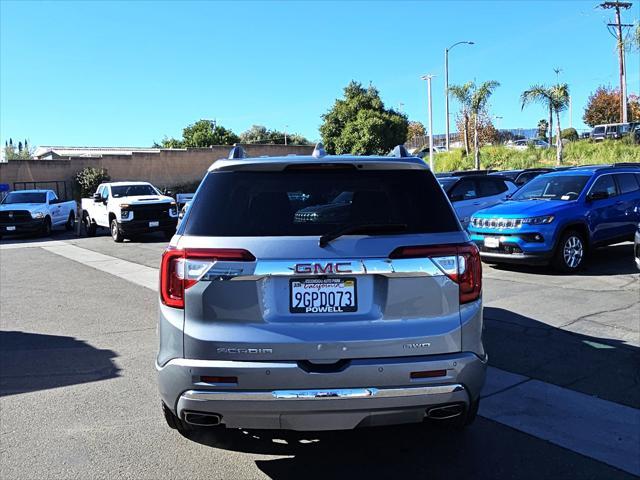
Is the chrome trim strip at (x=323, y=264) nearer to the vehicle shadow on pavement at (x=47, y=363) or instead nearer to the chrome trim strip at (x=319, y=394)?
the chrome trim strip at (x=319, y=394)

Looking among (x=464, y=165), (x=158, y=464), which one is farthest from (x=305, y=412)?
(x=464, y=165)

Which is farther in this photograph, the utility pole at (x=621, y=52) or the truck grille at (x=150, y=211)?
the utility pole at (x=621, y=52)

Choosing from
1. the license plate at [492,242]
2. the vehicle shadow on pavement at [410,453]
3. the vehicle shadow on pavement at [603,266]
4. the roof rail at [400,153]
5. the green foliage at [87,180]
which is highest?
the green foliage at [87,180]

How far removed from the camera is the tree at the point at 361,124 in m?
47.9

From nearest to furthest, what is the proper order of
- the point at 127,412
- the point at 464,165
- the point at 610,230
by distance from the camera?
the point at 127,412, the point at 610,230, the point at 464,165

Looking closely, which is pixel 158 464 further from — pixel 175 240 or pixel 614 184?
pixel 614 184

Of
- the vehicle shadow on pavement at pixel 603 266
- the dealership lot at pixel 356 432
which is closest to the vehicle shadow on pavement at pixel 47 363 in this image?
the dealership lot at pixel 356 432

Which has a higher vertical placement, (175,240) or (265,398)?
(175,240)

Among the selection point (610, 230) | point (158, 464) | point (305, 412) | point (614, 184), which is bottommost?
point (158, 464)

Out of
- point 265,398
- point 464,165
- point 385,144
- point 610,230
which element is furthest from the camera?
point 385,144

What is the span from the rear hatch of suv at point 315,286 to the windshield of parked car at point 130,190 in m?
17.6

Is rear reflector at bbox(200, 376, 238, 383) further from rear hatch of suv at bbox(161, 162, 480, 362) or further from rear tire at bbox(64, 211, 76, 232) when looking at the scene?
rear tire at bbox(64, 211, 76, 232)

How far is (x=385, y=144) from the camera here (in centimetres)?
4894

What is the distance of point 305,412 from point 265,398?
0.22 meters
